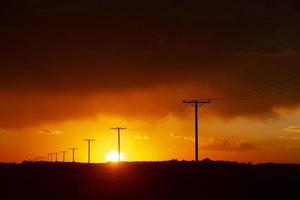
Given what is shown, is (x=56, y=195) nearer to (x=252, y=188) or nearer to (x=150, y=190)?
(x=150, y=190)

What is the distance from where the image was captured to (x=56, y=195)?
120 feet

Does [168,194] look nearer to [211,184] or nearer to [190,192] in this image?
[190,192]

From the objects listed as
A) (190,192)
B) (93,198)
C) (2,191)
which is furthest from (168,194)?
(2,191)

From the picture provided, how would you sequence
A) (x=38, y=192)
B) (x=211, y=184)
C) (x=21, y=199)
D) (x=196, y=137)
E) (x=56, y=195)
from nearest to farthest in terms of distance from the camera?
(x=21, y=199), (x=56, y=195), (x=38, y=192), (x=211, y=184), (x=196, y=137)

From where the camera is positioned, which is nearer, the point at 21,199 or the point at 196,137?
the point at 21,199

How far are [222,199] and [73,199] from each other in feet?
29.7

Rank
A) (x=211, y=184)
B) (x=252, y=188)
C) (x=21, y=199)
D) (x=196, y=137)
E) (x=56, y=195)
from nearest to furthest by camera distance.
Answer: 1. (x=21, y=199)
2. (x=56, y=195)
3. (x=252, y=188)
4. (x=211, y=184)
5. (x=196, y=137)

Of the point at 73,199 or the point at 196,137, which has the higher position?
the point at 196,137

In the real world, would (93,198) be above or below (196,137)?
below

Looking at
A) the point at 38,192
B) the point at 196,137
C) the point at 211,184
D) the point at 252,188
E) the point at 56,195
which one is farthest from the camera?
the point at 196,137

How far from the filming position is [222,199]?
111 ft

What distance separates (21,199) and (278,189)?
18.9m

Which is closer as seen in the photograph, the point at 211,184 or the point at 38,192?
the point at 38,192

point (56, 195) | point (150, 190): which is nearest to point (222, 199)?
point (150, 190)
